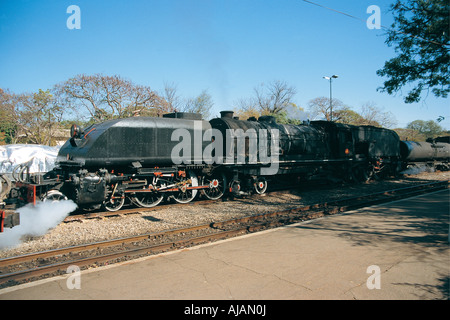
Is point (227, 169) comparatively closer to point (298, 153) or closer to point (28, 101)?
point (298, 153)

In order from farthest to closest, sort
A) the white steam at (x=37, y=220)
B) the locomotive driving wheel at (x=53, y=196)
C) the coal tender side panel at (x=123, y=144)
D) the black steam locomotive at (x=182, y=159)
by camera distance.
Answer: the coal tender side panel at (x=123, y=144) < the black steam locomotive at (x=182, y=159) < the locomotive driving wheel at (x=53, y=196) < the white steam at (x=37, y=220)

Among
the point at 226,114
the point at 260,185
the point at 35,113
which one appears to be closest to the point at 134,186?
the point at 226,114

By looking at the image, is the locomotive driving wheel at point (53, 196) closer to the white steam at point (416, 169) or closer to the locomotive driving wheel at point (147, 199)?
the locomotive driving wheel at point (147, 199)

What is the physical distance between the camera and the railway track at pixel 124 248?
5.11 meters

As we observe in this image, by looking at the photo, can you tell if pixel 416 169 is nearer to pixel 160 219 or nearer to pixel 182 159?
pixel 182 159

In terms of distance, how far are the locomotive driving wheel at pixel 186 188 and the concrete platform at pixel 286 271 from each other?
4329mm

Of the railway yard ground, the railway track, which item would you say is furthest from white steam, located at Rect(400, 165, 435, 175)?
the railway track

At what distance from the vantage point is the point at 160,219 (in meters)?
8.63

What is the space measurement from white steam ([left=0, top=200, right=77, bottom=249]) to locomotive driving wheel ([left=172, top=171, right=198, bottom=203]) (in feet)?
11.5

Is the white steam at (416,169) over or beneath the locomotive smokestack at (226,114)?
beneath

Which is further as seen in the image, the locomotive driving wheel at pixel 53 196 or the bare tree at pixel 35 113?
the bare tree at pixel 35 113

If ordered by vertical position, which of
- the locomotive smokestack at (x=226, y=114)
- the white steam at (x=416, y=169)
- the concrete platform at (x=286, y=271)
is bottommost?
the concrete platform at (x=286, y=271)

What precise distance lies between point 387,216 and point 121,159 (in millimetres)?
8228

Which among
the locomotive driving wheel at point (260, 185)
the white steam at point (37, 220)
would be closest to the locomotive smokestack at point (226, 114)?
the locomotive driving wheel at point (260, 185)
